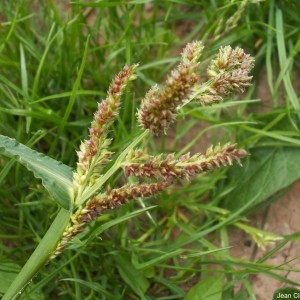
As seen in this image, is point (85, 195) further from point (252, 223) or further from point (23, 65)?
point (252, 223)

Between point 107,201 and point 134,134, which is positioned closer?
point 107,201

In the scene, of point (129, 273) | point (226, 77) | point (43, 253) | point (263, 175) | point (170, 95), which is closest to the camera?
point (170, 95)

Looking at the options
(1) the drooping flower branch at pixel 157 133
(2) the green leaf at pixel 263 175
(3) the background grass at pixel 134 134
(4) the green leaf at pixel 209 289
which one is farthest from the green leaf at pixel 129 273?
(1) the drooping flower branch at pixel 157 133

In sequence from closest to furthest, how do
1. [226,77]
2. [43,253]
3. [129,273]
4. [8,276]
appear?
1. [226,77]
2. [43,253]
3. [8,276]
4. [129,273]

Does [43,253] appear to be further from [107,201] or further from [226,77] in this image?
[226,77]

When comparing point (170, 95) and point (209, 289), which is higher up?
point (170, 95)

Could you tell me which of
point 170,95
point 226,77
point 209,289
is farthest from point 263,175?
point 170,95

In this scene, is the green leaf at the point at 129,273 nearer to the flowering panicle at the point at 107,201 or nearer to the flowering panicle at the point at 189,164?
the flowering panicle at the point at 107,201
